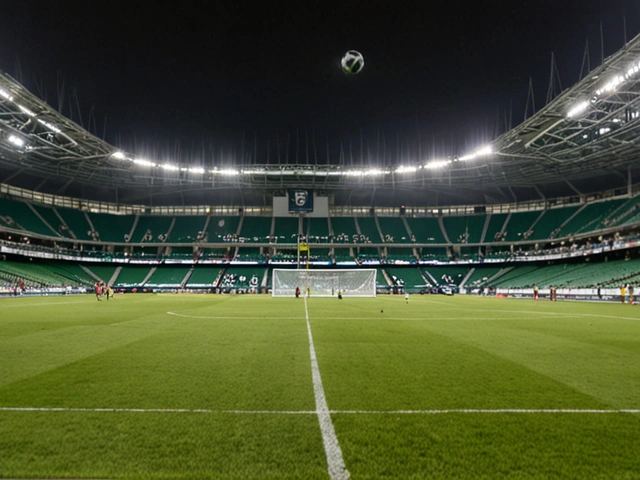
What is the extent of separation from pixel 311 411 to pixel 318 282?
37930mm

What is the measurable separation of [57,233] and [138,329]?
5663 cm

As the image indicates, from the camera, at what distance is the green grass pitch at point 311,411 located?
309 cm

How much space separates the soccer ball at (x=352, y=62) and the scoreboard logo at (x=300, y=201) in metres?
44.6

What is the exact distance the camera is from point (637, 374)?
638 centimetres

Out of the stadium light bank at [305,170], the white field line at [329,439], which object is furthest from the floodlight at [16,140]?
the white field line at [329,439]

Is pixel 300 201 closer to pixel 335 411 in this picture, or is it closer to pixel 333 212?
pixel 333 212

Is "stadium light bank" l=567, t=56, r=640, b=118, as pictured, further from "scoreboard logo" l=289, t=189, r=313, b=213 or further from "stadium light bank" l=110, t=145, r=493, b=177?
"scoreboard logo" l=289, t=189, r=313, b=213

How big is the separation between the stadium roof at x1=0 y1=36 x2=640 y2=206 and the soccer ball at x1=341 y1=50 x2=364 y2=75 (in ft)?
62.8

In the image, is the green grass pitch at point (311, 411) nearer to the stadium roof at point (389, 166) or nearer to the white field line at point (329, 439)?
the white field line at point (329, 439)

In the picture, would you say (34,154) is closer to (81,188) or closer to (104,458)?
(81,188)

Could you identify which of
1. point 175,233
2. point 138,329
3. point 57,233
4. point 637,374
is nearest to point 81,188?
point 57,233

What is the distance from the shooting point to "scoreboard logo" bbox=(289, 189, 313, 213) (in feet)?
216

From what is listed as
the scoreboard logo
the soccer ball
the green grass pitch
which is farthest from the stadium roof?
the green grass pitch

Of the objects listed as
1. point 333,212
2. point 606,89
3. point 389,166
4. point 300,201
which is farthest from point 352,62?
point 333,212
